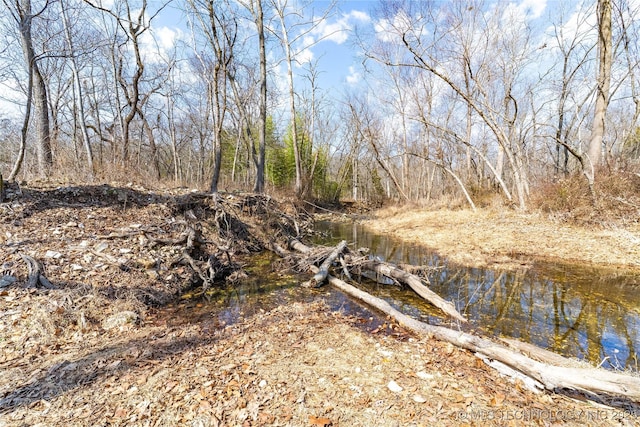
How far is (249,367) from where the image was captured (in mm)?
3031

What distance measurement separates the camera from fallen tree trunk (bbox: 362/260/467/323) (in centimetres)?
471

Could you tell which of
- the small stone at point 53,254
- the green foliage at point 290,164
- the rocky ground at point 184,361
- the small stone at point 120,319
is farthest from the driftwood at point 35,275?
the green foliage at point 290,164

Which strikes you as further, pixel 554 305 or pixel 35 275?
pixel 554 305

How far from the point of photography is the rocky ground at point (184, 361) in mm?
2357

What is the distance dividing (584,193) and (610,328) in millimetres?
7775

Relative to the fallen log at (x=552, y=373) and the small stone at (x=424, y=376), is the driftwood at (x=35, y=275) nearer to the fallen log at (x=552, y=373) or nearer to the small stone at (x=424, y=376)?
the small stone at (x=424, y=376)

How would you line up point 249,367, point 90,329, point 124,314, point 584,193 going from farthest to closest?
point 584,193, point 124,314, point 90,329, point 249,367

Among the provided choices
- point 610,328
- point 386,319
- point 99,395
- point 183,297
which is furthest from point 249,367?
point 610,328

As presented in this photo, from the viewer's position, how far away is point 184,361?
3143 mm

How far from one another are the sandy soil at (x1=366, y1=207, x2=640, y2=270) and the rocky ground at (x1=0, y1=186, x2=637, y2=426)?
5.77 m

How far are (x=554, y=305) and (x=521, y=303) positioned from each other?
54 centimetres

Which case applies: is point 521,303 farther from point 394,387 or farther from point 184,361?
point 184,361

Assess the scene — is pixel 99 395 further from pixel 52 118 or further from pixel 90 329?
pixel 52 118

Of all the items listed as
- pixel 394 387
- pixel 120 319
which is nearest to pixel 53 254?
pixel 120 319
